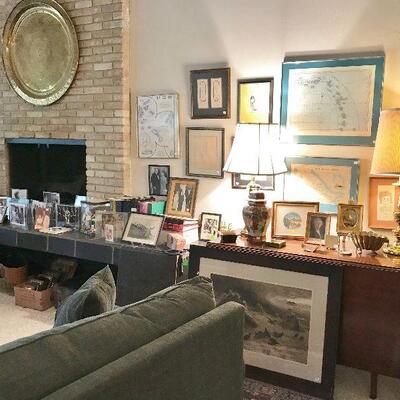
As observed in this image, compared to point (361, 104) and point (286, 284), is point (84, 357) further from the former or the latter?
point (361, 104)

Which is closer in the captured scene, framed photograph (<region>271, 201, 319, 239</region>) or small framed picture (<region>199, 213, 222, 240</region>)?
framed photograph (<region>271, 201, 319, 239</region>)

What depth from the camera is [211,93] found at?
3.07 metres

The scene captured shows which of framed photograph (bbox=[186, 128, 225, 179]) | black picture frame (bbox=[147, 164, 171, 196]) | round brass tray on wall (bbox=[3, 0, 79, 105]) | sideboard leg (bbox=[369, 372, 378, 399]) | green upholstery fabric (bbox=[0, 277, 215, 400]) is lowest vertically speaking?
sideboard leg (bbox=[369, 372, 378, 399])

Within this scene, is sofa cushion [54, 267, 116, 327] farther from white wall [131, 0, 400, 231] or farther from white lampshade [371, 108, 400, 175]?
white wall [131, 0, 400, 231]

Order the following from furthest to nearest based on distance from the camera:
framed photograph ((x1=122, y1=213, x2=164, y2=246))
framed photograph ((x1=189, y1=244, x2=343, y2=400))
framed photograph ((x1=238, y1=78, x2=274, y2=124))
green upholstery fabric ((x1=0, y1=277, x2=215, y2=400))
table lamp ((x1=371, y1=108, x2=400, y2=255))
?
framed photograph ((x1=122, y1=213, x2=164, y2=246)), framed photograph ((x1=238, y1=78, x2=274, y2=124)), framed photograph ((x1=189, y1=244, x2=343, y2=400)), table lamp ((x1=371, y1=108, x2=400, y2=255)), green upholstery fabric ((x1=0, y1=277, x2=215, y2=400))

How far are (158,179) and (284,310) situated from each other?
4.74 ft

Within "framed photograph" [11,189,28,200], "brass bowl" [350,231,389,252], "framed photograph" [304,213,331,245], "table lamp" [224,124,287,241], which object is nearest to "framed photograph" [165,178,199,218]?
"table lamp" [224,124,287,241]

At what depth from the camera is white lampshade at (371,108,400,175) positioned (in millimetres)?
2156

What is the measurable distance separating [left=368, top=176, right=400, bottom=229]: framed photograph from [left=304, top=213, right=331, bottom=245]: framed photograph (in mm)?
295

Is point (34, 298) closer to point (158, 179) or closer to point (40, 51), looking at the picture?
point (158, 179)

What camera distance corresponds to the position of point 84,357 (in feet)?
3.42

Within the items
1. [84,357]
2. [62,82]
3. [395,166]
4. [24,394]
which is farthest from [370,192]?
[62,82]

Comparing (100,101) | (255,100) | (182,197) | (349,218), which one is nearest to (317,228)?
(349,218)

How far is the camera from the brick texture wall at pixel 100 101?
133 inches
